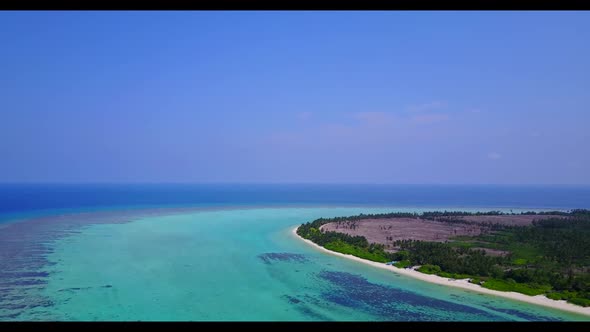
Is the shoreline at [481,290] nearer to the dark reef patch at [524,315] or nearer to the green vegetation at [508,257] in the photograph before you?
the green vegetation at [508,257]

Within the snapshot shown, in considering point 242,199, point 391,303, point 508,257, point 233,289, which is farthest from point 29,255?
point 242,199

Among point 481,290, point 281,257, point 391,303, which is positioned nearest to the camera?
point 391,303

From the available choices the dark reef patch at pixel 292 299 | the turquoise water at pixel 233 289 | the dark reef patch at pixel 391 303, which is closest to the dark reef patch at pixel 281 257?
the turquoise water at pixel 233 289

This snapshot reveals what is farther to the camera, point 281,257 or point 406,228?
point 406,228

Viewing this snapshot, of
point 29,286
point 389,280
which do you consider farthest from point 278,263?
point 29,286

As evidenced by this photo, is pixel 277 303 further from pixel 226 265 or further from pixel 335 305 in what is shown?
pixel 226 265

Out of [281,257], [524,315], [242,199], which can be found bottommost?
[281,257]

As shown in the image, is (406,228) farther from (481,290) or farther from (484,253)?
(481,290)
